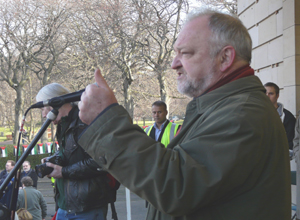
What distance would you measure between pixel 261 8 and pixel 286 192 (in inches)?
259

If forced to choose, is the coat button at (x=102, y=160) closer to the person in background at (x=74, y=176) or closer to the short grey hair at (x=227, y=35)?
the short grey hair at (x=227, y=35)

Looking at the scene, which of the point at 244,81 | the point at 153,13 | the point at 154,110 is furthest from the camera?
the point at 153,13

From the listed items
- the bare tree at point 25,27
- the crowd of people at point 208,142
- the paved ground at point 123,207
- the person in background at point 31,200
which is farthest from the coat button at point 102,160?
the bare tree at point 25,27

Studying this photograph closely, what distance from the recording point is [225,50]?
1.33m

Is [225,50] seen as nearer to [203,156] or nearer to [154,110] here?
[203,156]

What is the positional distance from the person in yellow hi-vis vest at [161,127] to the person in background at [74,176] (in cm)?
360

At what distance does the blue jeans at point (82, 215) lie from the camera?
2.87 m

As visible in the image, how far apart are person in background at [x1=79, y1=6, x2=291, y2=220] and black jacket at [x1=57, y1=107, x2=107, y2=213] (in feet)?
5.32

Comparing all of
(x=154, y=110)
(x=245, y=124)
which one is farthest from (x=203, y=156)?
(x=154, y=110)

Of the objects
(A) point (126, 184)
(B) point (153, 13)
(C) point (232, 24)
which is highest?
(B) point (153, 13)

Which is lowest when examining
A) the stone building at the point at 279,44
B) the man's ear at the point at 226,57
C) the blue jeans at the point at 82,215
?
the blue jeans at the point at 82,215

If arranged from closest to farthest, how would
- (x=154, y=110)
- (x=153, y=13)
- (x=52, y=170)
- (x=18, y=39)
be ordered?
(x=52, y=170), (x=154, y=110), (x=153, y=13), (x=18, y=39)

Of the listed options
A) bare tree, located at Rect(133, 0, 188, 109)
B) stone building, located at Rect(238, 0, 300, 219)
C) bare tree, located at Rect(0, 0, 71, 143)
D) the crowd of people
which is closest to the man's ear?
the crowd of people

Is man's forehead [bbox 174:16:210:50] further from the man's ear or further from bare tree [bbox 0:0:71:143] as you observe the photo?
bare tree [bbox 0:0:71:143]
